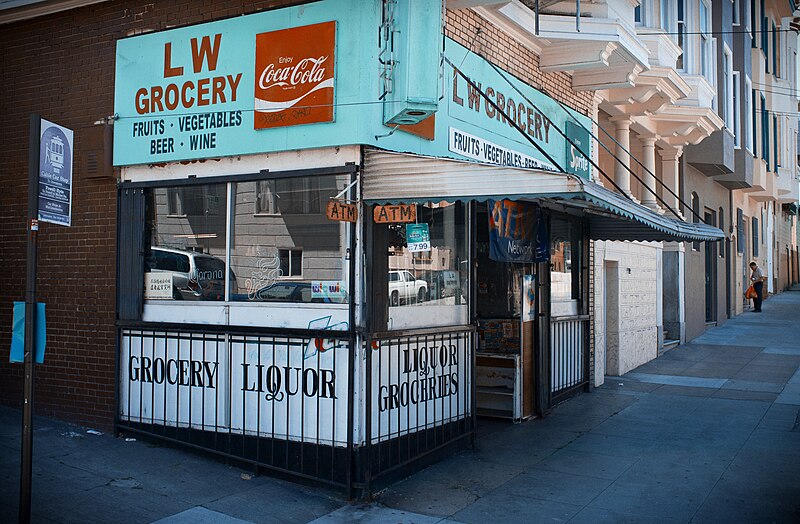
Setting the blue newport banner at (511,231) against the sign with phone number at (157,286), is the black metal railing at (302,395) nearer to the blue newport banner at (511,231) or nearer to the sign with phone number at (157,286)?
the sign with phone number at (157,286)

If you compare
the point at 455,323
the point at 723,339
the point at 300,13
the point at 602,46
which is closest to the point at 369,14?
the point at 300,13

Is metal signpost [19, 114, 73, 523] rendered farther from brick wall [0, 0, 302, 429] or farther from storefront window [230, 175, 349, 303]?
brick wall [0, 0, 302, 429]

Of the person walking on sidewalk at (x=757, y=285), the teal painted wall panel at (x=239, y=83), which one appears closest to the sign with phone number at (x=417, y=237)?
the teal painted wall panel at (x=239, y=83)

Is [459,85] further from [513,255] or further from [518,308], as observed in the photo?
[518,308]

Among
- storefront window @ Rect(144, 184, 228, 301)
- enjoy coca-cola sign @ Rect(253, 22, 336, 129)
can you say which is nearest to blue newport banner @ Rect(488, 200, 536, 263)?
enjoy coca-cola sign @ Rect(253, 22, 336, 129)

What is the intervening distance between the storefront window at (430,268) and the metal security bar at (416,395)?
0.21m

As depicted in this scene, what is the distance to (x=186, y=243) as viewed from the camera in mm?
7762

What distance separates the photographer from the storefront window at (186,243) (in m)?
7.52

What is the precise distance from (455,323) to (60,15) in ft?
18.5

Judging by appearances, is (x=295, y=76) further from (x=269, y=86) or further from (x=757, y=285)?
(x=757, y=285)

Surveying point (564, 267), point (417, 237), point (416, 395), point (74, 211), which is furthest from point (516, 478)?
point (74, 211)

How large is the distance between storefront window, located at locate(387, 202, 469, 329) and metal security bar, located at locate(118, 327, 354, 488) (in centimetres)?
87

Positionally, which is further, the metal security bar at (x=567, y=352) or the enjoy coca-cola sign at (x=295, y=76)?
the metal security bar at (x=567, y=352)

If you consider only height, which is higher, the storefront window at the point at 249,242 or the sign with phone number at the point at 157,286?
the storefront window at the point at 249,242
